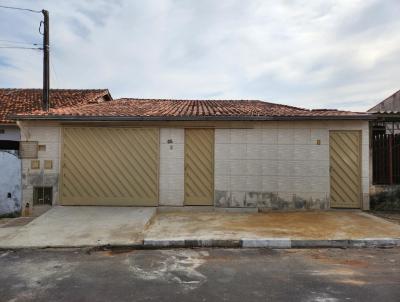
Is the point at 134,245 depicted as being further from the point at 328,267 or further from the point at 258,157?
the point at 258,157

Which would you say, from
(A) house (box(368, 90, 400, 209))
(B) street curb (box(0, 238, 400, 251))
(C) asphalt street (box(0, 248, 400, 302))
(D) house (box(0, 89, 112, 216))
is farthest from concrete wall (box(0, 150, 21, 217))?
(A) house (box(368, 90, 400, 209))

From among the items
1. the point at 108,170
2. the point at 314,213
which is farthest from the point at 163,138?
the point at 314,213

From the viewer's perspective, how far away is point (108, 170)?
10.0m

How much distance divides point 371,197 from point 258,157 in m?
3.52

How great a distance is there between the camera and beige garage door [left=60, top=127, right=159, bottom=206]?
996 centimetres

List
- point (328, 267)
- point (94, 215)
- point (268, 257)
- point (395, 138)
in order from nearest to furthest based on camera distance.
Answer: point (328, 267), point (268, 257), point (94, 215), point (395, 138)

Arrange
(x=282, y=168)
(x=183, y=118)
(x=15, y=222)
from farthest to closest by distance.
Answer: (x=282, y=168), (x=183, y=118), (x=15, y=222)

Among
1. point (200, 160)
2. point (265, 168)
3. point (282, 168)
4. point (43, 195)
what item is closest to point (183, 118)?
point (200, 160)

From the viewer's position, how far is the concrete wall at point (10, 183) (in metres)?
9.75

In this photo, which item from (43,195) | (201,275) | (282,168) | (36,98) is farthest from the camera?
(36,98)

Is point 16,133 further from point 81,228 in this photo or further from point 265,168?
point 265,168

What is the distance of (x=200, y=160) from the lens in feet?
32.7

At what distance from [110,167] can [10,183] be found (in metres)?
2.83

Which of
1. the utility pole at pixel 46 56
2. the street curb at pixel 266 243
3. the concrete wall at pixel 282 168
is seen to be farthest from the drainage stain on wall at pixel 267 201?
the utility pole at pixel 46 56
